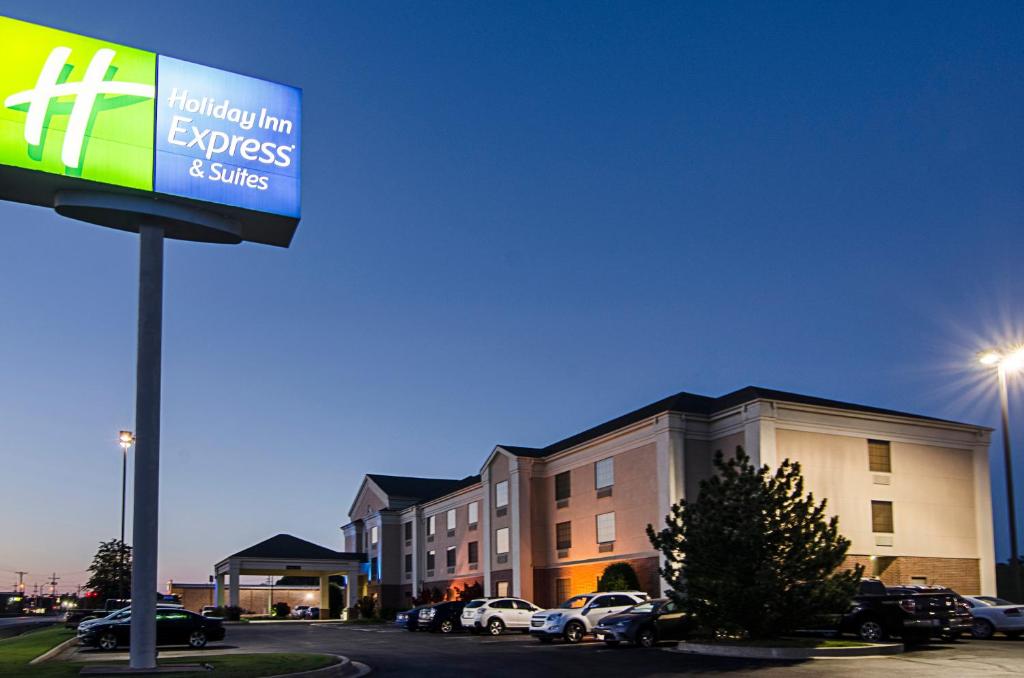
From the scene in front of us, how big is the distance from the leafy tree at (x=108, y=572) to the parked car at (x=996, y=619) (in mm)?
56259

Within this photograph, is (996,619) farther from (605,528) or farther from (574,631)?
(605,528)

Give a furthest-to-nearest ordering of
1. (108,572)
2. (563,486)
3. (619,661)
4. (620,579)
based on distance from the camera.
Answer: (108,572)
(563,486)
(620,579)
(619,661)

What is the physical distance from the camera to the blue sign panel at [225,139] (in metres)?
24.0

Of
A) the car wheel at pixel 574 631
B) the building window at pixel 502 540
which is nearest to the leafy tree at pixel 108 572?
the building window at pixel 502 540

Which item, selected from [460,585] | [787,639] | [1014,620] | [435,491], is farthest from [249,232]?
[435,491]

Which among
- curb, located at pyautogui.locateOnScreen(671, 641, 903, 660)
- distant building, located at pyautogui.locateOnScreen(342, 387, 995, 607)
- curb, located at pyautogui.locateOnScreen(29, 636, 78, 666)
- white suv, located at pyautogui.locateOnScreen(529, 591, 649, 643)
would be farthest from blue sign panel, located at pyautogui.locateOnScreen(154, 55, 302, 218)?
distant building, located at pyautogui.locateOnScreen(342, 387, 995, 607)

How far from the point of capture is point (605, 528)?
155 feet

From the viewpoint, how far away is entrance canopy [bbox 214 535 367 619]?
72000 mm

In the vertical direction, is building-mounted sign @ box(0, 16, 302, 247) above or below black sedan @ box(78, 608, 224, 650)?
above

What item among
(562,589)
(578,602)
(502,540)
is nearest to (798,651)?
(578,602)

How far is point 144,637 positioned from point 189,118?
1245 cm

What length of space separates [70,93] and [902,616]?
25014 mm

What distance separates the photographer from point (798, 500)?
86.9ft

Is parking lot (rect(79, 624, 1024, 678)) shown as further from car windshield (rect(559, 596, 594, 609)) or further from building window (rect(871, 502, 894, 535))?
building window (rect(871, 502, 894, 535))
